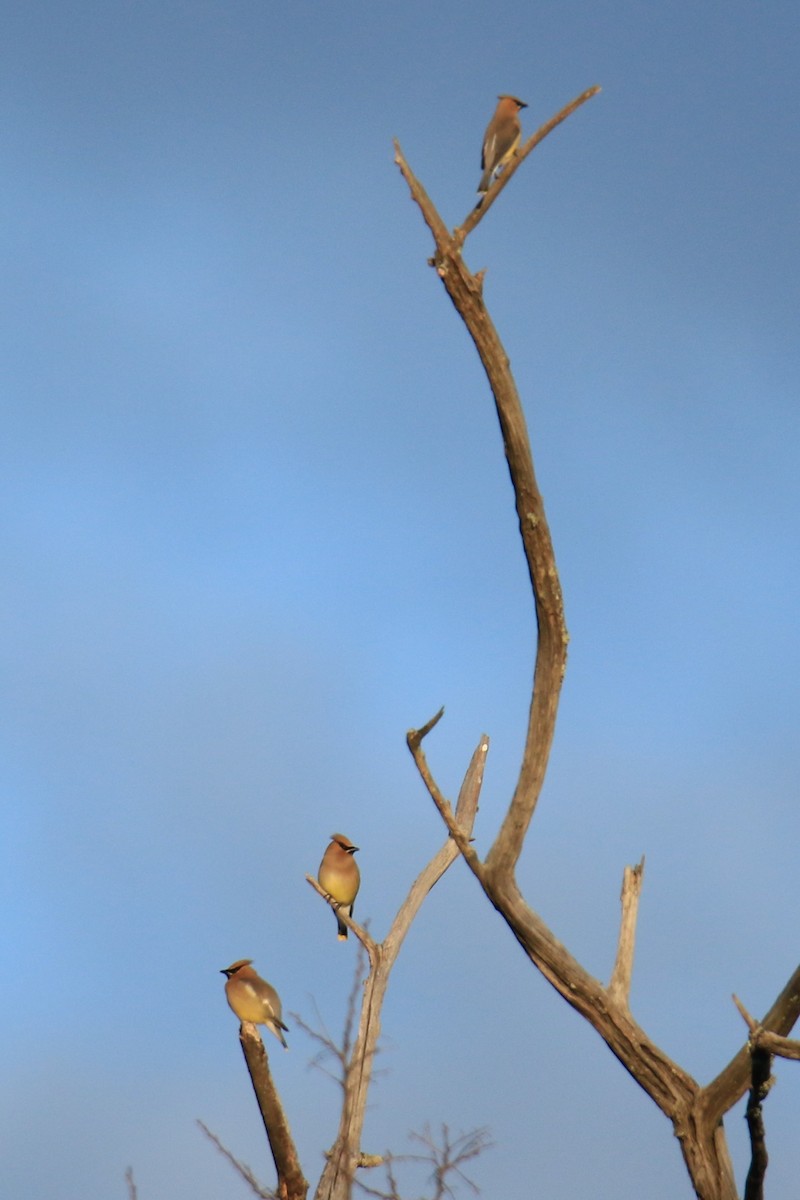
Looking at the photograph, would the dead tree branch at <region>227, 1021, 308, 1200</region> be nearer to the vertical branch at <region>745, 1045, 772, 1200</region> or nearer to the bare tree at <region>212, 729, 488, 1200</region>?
the bare tree at <region>212, 729, 488, 1200</region>

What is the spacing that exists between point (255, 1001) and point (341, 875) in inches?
96.9

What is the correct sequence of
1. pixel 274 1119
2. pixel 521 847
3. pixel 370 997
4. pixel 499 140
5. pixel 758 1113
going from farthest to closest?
pixel 370 997 → pixel 274 1119 → pixel 499 140 → pixel 521 847 → pixel 758 1113

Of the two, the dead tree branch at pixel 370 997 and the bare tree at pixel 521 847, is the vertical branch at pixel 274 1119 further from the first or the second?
the bare tree at pixel 521 847

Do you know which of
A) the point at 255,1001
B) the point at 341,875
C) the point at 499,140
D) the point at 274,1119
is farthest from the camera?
the point at 341,875

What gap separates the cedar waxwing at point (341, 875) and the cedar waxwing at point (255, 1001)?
1954 millimetres

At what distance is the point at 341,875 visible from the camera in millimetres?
10555

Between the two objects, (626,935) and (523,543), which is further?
(626,935)

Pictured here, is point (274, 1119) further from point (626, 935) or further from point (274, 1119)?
point (626, 935)

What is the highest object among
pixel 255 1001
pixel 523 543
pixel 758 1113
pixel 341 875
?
pixel 341 875

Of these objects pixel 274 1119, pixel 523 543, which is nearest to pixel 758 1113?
pixel 523 543

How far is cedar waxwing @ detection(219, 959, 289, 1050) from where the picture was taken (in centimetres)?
811

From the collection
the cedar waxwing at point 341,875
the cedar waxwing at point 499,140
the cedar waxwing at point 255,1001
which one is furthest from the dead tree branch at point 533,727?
the cedar waxwing at point 341,875

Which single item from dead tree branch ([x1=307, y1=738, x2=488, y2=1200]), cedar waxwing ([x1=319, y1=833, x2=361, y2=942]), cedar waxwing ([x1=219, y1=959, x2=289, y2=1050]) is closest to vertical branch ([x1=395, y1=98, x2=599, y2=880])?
dead tree branch ([x1=307, y1=738, x2=488, y2=1200])

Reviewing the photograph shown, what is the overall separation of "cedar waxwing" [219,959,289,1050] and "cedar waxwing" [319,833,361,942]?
76.9 inches
